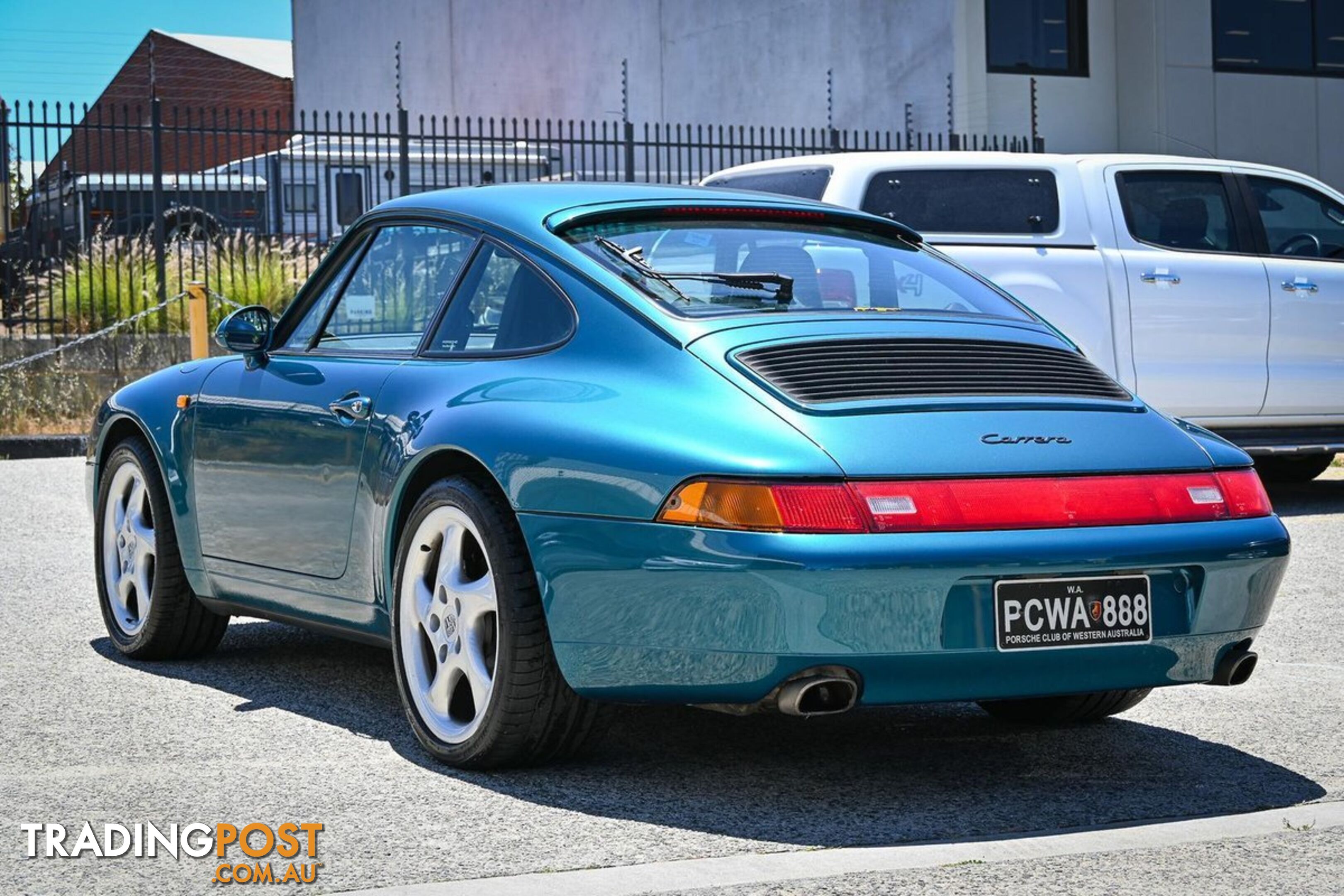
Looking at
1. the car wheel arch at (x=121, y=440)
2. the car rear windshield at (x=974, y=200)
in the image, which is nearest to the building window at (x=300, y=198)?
the car rear windshield at (x=974, y=200)

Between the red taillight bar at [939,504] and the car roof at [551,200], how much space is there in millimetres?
1205

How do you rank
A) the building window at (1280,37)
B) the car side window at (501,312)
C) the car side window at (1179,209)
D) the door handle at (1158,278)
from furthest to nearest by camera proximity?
the building window at (1280,37)
the car side window at (1179,209)
the door handle at (1158,278)
the car side window at (501,312)

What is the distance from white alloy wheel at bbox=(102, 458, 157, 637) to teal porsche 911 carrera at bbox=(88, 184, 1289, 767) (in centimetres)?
77

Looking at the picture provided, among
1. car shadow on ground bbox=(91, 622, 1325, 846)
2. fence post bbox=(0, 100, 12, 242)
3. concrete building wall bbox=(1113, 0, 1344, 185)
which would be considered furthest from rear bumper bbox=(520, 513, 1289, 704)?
concrete building wall bbox=(1113, 0, 1344, 185)

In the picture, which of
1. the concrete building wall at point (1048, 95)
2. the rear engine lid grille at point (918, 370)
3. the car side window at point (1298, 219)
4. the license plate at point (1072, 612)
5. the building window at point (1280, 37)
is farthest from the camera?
the building window at point (1280, 37)

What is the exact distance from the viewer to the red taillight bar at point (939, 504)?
405 cm

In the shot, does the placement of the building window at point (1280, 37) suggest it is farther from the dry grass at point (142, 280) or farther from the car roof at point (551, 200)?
the car roof at point (551, 200)

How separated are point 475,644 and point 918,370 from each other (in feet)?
3.92

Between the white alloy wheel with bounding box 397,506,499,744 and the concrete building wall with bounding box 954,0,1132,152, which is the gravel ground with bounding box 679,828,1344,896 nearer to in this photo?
the white alloy wheel with bounding box 397,506,499,744

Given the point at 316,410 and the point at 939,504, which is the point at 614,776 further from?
the point at 316,410

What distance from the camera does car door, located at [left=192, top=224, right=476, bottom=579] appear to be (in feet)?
17.1

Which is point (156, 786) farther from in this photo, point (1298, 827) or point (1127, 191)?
point (1127, 191)

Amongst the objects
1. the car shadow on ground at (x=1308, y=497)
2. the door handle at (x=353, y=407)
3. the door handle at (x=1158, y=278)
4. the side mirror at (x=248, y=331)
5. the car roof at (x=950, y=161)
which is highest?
the car roof at (x=950, y=161)

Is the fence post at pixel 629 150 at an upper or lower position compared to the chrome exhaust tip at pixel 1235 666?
upper
